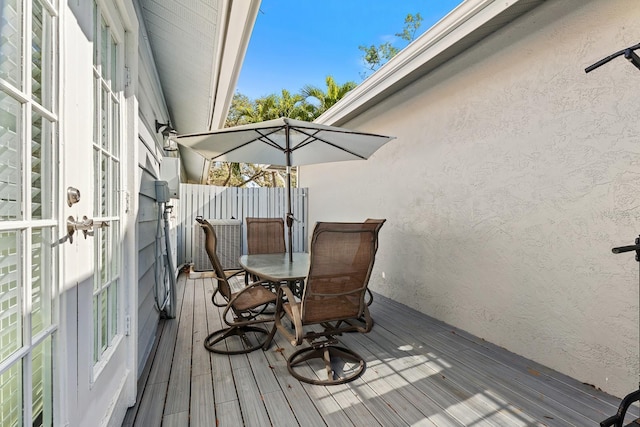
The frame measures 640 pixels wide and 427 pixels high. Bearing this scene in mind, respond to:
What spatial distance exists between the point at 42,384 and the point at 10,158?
723 mm

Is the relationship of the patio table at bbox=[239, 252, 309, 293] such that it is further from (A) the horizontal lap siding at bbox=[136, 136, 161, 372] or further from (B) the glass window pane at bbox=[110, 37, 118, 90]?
(B) the glass window pane at bbox=[110, 37, 118, 90]

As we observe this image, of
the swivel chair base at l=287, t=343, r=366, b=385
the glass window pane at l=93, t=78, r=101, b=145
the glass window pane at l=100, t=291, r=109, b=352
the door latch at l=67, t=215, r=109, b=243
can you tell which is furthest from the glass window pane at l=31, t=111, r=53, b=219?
the swivel chair base at l=287, t=343, r=366, b=385

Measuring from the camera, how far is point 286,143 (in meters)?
3.64

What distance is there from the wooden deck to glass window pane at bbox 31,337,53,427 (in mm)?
Result: 976

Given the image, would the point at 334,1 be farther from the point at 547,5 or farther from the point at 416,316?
the point at 416,316

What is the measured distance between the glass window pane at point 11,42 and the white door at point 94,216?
0.86ft

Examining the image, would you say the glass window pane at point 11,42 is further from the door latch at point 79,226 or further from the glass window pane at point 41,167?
the door latch at point 79,226

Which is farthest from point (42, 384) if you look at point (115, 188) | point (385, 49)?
point (385, 49)

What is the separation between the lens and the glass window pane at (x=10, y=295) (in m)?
0.82

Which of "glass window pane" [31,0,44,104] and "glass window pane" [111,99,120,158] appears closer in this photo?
"glass window pane" [31,0,44,104]

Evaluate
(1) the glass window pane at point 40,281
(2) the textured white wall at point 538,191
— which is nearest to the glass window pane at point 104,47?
(1) the glass window pane at point 40,281

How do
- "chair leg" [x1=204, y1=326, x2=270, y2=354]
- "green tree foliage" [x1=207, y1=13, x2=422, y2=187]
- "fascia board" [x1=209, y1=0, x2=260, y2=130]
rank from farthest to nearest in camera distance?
"green tree foliage" [x1=207, y1=13, x2=422, y2=187], "chair leg" [x1=204, y1=326, x2=270, y2=354], "fascia board" [x1=209, y1=0, x2=260, y2=130]

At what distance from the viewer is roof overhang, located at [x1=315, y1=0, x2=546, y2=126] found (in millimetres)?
2697

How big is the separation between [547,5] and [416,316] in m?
3.27
